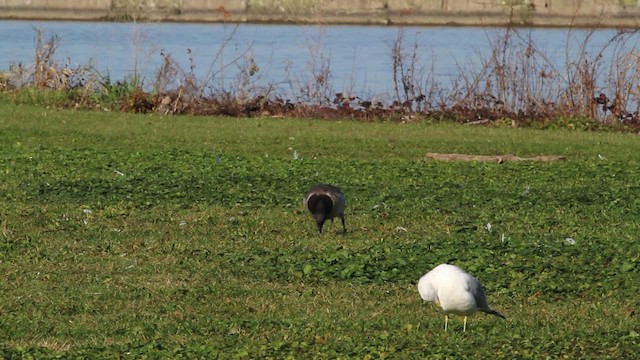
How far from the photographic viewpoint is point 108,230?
1148 cm

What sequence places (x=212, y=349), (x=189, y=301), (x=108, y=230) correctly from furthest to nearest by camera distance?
(x=108, y=230), (x=189, y=301), (x=212, y=349)

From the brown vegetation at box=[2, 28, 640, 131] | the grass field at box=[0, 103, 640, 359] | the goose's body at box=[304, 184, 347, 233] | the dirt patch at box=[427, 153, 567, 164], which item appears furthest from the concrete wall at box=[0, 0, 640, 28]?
the goose's body at box=[304, 184, 347, 233]

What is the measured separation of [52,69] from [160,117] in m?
3.71

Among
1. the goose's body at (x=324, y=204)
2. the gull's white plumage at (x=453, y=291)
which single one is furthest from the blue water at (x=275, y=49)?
the gull's white plumage at (x=453, y=291)

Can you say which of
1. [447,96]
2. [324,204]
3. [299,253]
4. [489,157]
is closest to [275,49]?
[447,96]

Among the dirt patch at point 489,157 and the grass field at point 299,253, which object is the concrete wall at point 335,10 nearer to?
the dirt patch at point 489,157

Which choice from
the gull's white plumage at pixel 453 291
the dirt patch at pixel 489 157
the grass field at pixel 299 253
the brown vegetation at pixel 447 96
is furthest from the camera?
the brown vegetation at pixel 447 96

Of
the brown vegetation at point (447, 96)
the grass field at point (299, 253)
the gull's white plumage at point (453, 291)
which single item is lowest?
the brown vegetation at point (447, 96)

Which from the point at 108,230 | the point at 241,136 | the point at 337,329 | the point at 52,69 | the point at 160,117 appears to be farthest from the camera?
the point at 52,69

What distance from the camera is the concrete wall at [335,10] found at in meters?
60.6

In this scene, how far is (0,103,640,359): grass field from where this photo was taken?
780cm

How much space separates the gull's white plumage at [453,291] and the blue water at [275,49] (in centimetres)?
1739

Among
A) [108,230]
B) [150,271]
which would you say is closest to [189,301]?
[150,271]

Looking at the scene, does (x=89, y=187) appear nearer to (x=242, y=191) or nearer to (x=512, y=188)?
(x=242, y=191)
